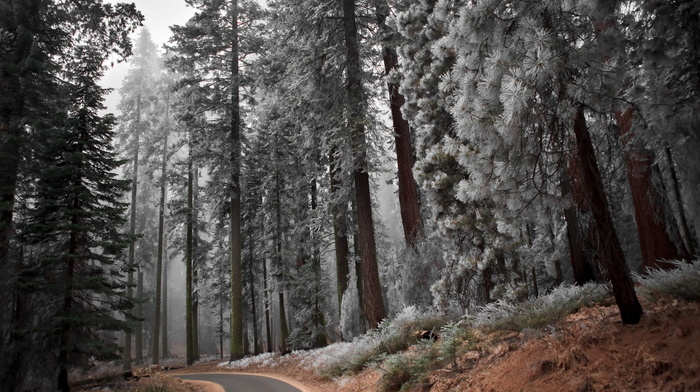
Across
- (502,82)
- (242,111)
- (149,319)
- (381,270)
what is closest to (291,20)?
(242,111)

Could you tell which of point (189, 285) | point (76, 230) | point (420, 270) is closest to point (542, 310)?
point (420, 270)

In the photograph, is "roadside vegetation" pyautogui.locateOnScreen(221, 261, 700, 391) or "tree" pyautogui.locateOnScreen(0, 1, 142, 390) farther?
"tree" pyautogui.locateOnScreen(0, 1, 142, 390)

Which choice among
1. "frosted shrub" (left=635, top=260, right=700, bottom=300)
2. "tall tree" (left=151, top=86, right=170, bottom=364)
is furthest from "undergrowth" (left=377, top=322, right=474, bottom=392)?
"tall tree" (left=151, top=86, right=170, bottom=364)

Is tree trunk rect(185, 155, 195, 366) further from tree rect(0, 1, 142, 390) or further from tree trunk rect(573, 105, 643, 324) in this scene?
tree trunk rect(573, 105, 643, 324)

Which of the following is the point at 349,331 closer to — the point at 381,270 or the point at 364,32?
the point at 364,32

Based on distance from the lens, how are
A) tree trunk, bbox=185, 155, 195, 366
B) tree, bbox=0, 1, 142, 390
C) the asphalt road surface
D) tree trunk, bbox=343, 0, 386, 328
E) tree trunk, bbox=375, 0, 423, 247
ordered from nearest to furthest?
tree, bbox=0, 1, 142, 390, the asphalt road surface, tree trunk, bbox=343, 0, 386, 328, tree trunk, bbox=375, 0, 423, 247, tree trunk, bbox=185, 155, 195, 366

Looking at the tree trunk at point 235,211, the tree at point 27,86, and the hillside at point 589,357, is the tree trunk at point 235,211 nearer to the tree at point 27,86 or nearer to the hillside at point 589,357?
the tree at point 27,86

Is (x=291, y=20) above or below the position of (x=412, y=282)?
above

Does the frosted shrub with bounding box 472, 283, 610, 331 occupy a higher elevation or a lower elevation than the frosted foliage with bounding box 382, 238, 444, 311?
lower

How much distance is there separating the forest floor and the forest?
429 millimetres

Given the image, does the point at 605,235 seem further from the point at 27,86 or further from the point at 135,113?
the point at 135,113

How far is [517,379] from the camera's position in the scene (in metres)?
4.36

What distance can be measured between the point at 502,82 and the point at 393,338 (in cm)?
607

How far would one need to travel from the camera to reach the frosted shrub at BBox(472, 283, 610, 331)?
18.6 feet
